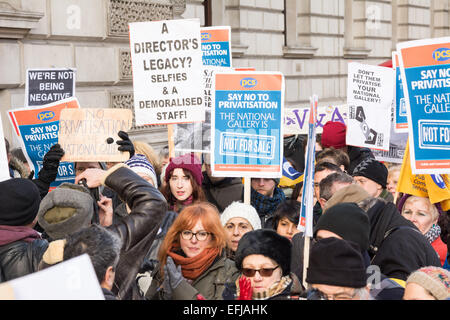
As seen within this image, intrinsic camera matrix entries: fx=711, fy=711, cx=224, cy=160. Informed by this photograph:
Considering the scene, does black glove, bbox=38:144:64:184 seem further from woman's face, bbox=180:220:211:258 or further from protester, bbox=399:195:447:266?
protester, bbox=399:195:447:266

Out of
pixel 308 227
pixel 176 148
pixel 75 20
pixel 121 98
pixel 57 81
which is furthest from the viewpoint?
pixel 121 98

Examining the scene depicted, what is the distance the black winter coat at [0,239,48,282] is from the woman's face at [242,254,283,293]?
101cm

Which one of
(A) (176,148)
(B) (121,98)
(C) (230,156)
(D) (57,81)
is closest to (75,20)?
(B) (121,98)

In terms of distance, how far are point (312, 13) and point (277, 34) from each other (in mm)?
1619

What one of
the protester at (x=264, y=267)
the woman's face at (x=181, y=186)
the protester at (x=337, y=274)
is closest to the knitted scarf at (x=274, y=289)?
the protester at (x=264, y=267)

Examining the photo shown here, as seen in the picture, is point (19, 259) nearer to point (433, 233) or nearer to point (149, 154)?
point (433, 233)

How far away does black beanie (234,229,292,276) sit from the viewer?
357cm

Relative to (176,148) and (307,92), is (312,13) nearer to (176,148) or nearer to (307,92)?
(307,92)

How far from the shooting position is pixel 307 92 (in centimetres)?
1720

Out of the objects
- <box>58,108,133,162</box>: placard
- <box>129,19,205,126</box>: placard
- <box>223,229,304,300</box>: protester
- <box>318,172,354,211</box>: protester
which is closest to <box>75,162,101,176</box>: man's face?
<box>58,108,133,162</box>: placard

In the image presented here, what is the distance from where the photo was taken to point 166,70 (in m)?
5.95

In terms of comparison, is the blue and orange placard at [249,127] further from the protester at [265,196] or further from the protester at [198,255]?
the protester at [198,255]

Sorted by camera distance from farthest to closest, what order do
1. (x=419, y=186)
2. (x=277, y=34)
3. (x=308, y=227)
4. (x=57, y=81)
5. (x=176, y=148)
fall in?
1. (x=277, y=34)
2. (x=57, y=81)
3. (x=176, y=148)
4. (x=419, y=186)
5. (x=308, y=227)

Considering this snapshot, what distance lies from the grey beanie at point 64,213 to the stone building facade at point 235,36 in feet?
19.0
